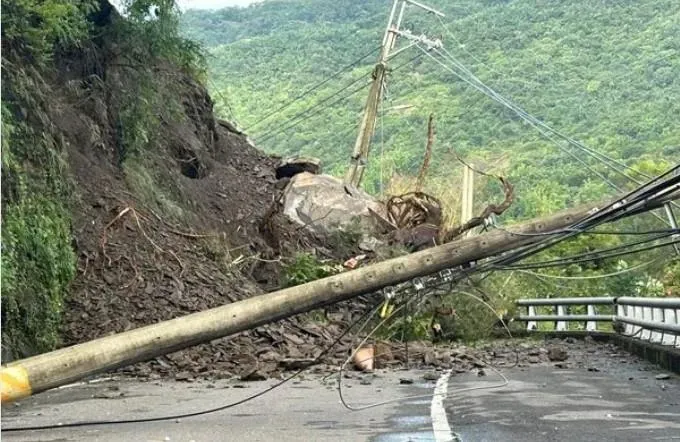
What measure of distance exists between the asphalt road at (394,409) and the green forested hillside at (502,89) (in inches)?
1178

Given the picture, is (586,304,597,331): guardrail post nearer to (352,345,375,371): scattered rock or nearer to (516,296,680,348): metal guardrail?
(516,296,680,348): metal guardrail

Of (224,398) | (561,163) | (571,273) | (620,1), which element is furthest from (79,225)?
(620,1)

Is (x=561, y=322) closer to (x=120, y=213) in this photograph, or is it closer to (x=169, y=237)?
(x=169, y=237)

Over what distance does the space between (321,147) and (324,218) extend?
30.4 m

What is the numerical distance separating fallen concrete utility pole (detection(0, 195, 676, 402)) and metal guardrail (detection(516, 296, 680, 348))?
3.24 metres

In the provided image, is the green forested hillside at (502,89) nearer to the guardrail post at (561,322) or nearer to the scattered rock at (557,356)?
the guardrail post at (561,322)

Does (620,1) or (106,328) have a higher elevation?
(620,1)

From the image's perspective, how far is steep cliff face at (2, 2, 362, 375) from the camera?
17734mm

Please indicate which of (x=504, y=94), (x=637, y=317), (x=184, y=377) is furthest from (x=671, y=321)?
(x=504, y=94)

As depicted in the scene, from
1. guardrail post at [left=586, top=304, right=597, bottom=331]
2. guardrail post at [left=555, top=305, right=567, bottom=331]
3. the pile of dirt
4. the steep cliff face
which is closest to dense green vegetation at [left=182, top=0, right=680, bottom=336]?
the pile of dirt

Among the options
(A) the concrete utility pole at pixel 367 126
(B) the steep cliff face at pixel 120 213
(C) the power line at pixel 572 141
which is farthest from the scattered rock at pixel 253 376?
(A) the concrete utility pole at pixel 367 126

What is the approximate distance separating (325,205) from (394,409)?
2252 cm

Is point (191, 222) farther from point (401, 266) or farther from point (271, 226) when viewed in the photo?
point (401, 266)

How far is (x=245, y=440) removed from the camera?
8977 mm
